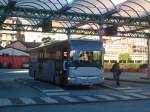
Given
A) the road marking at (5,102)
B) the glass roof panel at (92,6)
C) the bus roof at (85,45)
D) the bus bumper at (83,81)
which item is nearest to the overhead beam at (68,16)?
the glass roof panel at (92,6)

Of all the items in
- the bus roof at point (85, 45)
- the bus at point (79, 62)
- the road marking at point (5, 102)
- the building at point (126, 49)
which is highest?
the building at point (126, 49)

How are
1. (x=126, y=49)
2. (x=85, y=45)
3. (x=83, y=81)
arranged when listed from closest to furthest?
(x=83, y=81) < (x=85, y=45) < (x=126, y=49)

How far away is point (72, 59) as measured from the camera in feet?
79.2

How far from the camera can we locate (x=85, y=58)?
24.5 m

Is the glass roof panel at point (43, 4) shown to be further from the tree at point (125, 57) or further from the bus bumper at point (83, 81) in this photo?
the tree at point (125, 57)

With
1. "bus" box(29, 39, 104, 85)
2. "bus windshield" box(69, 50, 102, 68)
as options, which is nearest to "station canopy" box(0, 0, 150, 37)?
"bus" box(29, 39, 104, 85)

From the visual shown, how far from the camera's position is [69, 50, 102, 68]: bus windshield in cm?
2411

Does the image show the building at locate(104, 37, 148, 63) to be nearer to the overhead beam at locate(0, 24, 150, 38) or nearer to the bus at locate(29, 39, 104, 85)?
the overhead beam at locate(0, 24, 150, 38)

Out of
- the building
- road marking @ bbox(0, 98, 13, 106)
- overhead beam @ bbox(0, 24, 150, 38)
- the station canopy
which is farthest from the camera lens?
the building

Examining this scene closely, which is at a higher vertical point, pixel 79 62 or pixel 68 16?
pixel 68 16

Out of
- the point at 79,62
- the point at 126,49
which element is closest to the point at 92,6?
the point at 79,62

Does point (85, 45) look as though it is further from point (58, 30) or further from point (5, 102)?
point (58, 30)

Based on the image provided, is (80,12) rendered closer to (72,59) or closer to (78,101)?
(72,59)

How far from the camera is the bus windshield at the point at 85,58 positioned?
2411 centimetres
